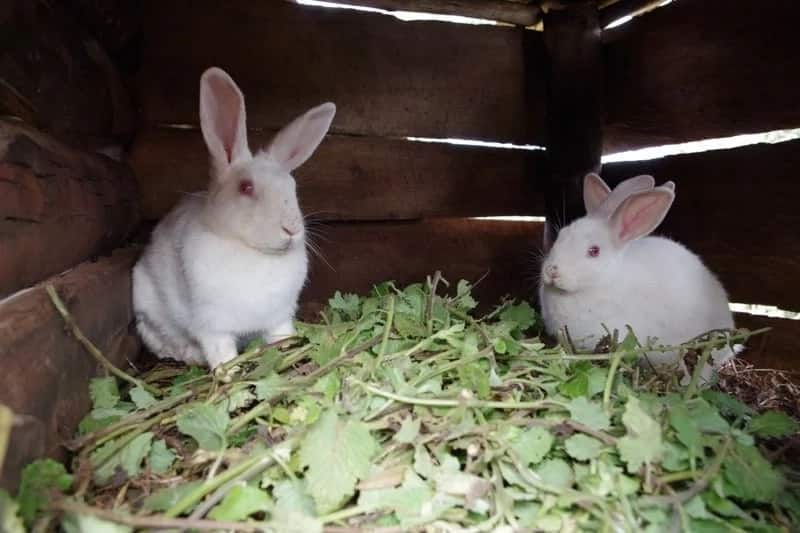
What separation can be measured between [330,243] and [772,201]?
196 centimetres

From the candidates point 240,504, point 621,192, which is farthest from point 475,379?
point 621,192

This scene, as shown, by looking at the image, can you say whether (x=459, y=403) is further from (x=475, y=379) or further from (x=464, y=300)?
(x=464, y=300)

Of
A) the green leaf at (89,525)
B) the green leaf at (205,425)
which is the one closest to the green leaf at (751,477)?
the green leaf at (205,425)

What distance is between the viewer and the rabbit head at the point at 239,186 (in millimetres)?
2203

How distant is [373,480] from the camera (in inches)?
55.6

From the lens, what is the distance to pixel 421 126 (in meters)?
3.34

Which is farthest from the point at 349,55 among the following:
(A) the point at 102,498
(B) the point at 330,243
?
(A) the point at 102,498

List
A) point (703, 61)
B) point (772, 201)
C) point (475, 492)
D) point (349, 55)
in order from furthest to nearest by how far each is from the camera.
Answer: point (349, 55) < point (703, 61) < point (772, 201) < point (475, 492)

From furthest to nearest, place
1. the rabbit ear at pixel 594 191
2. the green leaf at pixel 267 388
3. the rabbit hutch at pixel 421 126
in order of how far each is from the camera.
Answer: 1. the rabbit ear at pixel 594 191
2. the rabbit hutch at pixel 421 126
3. the green leaf at pixel 267 388

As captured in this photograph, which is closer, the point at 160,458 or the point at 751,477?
the point at 751,477

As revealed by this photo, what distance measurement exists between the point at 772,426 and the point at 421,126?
2.18 m

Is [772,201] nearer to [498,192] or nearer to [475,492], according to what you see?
[498,192]

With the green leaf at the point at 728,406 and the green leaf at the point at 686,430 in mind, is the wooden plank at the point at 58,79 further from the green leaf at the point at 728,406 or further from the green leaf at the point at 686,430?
the green leaf at the point at 728,406

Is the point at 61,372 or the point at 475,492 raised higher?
the point at 61,372
